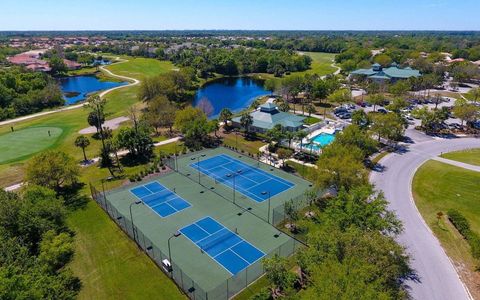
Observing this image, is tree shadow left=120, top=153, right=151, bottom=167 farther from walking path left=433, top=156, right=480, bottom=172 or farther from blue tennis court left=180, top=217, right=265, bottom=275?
walking path left=433, top=156, right=480, bottom=172

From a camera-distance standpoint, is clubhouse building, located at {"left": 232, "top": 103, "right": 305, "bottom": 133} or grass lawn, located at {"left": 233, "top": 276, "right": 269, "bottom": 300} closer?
grass lawn, located at {"left": 233, "top": 276, "right": 269, "bottom": 300}

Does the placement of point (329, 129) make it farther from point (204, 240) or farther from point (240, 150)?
point (204, 240)

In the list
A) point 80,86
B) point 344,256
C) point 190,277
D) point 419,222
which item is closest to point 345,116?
point 419,222

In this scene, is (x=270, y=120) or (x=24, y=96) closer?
(x=270, y=120)

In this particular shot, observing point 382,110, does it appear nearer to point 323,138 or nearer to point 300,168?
point 323,138

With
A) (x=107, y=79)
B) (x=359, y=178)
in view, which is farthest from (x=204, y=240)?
(x=107, y=79)

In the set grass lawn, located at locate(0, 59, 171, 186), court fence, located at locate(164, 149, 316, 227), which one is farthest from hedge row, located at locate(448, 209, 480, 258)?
grass lawn, located at locate(0, 59, 171, 186)

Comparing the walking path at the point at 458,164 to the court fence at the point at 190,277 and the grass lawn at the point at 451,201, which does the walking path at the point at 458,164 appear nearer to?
the grass lawn at the point at 451,201

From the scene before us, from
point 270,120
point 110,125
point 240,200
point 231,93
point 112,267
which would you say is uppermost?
point 270,120
